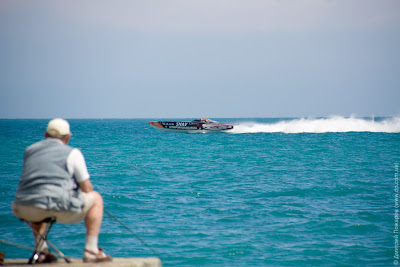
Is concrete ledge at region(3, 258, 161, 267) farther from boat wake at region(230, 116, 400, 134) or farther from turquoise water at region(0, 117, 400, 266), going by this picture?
boat wake at region(230, 116, 400, 134)

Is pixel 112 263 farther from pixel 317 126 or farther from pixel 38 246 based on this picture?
pixel 317 126

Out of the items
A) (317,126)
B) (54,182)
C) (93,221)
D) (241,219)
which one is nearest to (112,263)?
(93,221)

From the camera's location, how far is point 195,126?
208 feet

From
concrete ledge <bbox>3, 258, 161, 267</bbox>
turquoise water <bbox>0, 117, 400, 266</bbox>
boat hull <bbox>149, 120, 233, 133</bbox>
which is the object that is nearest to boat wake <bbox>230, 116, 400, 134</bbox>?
boat hull <bbox>149, 120, 233, 133</bbox>

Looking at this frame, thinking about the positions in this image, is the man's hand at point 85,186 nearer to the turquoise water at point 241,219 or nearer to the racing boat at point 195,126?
the turquoise water at point 241,219

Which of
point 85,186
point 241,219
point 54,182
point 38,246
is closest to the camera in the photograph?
point 54,182

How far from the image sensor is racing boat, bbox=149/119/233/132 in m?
62.7


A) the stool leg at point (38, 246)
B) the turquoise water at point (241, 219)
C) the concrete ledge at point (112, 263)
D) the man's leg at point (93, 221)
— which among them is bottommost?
the turquoise water at point (241, 219)

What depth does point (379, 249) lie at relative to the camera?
9156 millimetres

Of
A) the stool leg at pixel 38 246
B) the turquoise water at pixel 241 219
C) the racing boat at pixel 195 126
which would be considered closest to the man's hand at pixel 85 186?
the stool leg at pixel 38 246

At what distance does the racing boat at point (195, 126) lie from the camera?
62.7 metres

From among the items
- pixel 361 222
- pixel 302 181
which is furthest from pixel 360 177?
pixel 361 222

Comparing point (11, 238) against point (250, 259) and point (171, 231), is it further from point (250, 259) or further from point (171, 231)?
point (250, 259)

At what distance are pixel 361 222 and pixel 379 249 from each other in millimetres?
2208
